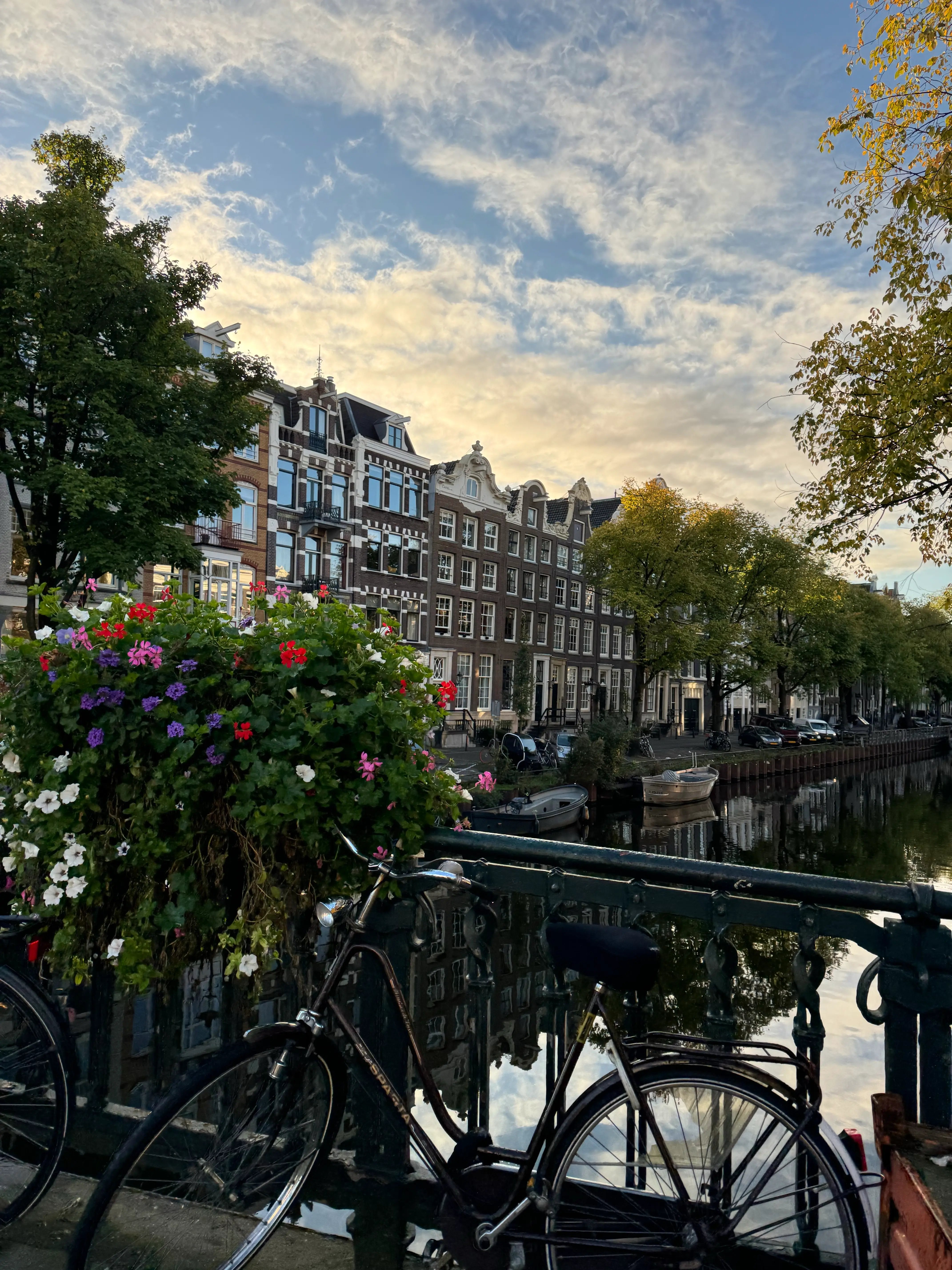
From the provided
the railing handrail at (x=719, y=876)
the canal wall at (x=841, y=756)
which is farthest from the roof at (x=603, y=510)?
the railing handrail at (x=719, y=876)

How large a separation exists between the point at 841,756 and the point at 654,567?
19506mm

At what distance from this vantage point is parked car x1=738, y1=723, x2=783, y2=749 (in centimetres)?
4500

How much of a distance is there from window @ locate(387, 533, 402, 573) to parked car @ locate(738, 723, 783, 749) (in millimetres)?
21061

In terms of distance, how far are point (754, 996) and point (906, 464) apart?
7366mm

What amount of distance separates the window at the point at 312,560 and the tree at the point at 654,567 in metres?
12.4

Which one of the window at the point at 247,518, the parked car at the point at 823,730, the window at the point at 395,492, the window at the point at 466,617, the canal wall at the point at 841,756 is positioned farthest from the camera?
the parked car at the point at 823,730

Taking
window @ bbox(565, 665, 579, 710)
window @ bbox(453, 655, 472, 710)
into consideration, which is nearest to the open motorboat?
window @ bbox(453, 655, 472, 710)

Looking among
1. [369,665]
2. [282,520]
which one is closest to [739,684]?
[282,520]

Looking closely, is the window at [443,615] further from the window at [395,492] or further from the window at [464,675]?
the window at [395,492]

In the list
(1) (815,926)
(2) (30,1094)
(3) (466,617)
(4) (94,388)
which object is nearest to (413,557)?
(3) (466,617)

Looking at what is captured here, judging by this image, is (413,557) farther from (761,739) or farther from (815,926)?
(815,926)

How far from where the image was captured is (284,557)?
31562mm

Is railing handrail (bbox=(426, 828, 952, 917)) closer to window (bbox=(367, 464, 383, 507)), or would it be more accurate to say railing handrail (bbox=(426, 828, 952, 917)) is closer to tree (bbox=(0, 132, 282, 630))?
tree (bbox=(0, 132, 282, 630))

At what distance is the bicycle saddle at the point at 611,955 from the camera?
83.8 inches
